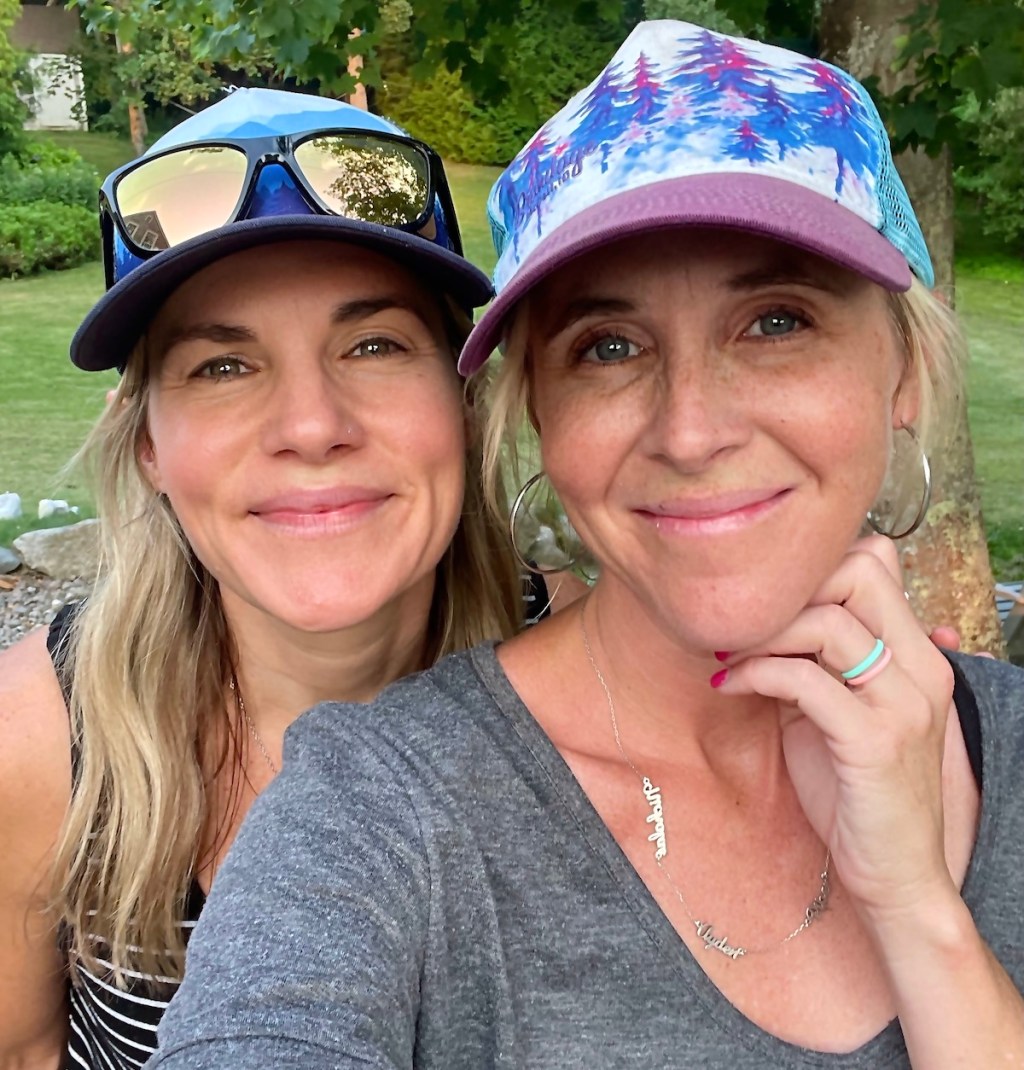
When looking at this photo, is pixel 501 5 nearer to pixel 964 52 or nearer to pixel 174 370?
pixel 964 52

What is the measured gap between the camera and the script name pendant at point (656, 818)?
5.16 feet

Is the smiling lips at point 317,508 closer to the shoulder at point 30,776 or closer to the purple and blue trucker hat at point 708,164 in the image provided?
the purple and blue trucker hat at point 708,164

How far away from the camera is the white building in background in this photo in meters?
21.0

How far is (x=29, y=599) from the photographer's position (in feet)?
23.2

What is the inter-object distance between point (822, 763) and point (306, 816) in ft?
2.56

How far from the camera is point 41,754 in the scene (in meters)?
2.08

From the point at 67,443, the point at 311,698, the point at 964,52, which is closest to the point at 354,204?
the point at 311,698

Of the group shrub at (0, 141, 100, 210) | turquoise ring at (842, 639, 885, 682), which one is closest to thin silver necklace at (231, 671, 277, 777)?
turquoise ring at (842, 639, 885, 682)

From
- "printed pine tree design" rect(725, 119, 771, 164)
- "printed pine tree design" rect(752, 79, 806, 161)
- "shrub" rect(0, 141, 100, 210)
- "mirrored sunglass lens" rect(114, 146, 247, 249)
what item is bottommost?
"shrub" rect(0, 141, 100, 210)

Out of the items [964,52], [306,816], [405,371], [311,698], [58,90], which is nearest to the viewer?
[306,816]

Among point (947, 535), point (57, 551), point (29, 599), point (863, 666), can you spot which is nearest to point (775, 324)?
point (863, 666)

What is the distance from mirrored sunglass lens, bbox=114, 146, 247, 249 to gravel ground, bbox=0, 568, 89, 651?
5234 mm

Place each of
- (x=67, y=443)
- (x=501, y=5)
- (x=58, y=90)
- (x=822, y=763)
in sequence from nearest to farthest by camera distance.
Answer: (x=822, y=763) < (x=501, y=5) < (x=67, y=443) < (x=58, y=90)

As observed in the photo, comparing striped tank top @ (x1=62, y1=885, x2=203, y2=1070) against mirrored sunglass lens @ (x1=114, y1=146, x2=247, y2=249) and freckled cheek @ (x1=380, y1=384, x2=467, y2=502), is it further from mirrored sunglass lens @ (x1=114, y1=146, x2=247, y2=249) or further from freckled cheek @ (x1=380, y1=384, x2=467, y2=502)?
mirrored sunglass lens @ (x1=114, y1=146, x2=247, y2=249)
